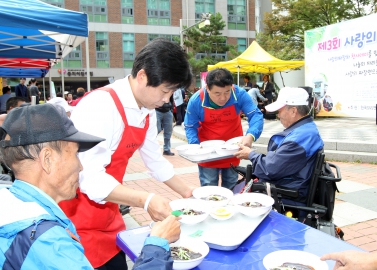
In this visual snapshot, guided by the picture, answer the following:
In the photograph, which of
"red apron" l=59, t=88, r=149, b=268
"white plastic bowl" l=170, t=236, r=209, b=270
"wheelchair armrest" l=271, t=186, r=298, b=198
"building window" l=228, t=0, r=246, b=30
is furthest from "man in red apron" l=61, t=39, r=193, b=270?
"building window" l=228, t=0, r=246, b=30

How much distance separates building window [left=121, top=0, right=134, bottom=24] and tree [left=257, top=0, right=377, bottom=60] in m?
12.3

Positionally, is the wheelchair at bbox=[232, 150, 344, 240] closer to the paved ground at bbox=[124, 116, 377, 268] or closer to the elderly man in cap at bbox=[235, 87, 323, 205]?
the elderly man in cap at bbox=[235, 87, 323, 205]

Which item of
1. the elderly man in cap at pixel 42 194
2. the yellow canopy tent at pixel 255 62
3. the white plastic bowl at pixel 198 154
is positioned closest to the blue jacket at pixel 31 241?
the elderly man in cap at pixel 42 194

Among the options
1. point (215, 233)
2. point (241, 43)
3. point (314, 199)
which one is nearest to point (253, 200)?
point (215, 233)

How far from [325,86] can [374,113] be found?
78.4 inches

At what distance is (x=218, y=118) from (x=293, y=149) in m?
1.06

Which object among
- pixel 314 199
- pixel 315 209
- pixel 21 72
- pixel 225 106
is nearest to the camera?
pixel 315 209

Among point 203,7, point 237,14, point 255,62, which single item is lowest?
point 255,62

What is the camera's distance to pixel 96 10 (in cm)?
2772

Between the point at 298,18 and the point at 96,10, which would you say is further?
the point at 96,10

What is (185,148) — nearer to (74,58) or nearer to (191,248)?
(191,248)

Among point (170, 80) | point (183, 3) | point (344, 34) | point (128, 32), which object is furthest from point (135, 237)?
point (183, 3)

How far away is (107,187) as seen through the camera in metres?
1.58

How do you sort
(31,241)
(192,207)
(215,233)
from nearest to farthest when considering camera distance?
(31,241), (215,233), (192,207)
